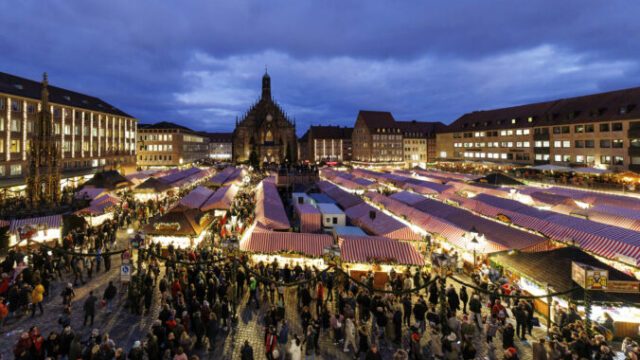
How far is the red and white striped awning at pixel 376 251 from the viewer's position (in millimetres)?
12914

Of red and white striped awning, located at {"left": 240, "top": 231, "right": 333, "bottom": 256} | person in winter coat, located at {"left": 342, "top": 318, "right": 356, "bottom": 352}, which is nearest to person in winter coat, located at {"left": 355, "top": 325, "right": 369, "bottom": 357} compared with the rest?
person in winter coat, located at {"left": 342, "top": 318, "right": 356, "bottom": 352}

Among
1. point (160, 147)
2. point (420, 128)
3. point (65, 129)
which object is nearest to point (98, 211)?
point (65, 129)

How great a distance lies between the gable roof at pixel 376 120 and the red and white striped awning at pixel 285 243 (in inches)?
2979

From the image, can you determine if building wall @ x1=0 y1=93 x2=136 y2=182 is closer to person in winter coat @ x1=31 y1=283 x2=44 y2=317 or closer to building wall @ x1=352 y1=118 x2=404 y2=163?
person in winter coat @ x1=31 y1=283 x2=44 y2=317

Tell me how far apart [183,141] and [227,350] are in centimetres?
7781

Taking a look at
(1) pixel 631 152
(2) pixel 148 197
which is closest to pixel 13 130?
(2) pixel 148 197

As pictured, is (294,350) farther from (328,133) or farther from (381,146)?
(328,133)

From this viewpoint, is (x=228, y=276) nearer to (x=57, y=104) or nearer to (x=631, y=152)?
(x=57, y=104)

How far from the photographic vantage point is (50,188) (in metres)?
19.6

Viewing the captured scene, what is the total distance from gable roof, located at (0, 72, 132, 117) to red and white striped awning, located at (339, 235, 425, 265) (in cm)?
3951

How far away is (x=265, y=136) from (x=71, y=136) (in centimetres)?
4990

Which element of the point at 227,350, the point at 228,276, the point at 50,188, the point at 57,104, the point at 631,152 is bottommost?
the point at 227,350

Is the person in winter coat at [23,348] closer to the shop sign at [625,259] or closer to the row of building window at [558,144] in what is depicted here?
the shop sign at [625,259]

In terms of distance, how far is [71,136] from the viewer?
4141 cm
